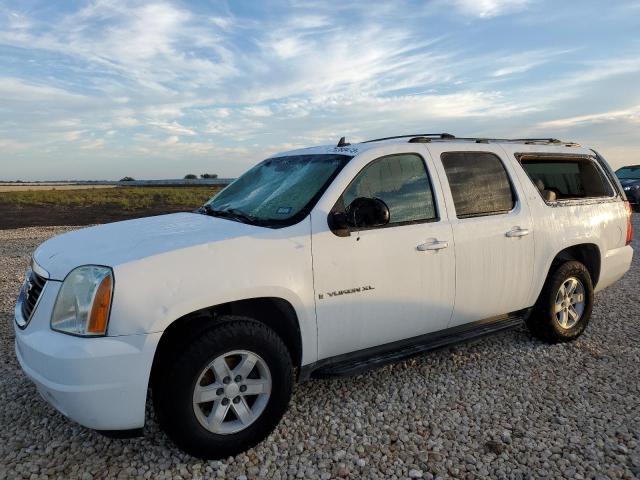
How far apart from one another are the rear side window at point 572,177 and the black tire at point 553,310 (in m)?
0.69

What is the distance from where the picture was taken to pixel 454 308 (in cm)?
385

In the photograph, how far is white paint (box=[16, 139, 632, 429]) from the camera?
2621 millimetres

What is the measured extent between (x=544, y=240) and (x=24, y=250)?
10530 millimetres

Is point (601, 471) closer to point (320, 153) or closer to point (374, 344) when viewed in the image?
point (374, 344)

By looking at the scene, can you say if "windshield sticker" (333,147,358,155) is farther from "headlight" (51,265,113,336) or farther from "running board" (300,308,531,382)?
"headlight" (51,265,113,336)

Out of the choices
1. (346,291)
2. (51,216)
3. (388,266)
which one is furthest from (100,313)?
(51,216)

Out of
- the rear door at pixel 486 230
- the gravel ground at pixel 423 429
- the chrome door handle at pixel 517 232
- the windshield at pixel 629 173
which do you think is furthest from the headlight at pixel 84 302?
the windshield at pixel 629 173

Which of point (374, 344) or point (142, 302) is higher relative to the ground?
point (142, 302)

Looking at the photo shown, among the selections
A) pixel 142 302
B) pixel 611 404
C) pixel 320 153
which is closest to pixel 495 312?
pixel 611 404

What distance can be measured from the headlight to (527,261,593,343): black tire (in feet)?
12.1

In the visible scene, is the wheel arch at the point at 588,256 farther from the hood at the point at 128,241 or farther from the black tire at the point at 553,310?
the hood at the point at 128,241

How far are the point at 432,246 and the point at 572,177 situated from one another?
7.62 ft

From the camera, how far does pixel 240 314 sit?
10.4ft

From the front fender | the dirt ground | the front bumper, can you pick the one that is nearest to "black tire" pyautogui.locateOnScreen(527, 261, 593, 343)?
the front fender
